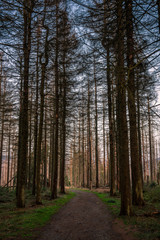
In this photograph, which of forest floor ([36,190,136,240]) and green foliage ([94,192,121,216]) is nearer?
forest floor ([36,190,136,240])

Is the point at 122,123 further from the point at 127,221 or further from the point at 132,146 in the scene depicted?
the point at 127,221

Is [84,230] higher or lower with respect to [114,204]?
higher

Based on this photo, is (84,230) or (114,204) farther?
(114,204)

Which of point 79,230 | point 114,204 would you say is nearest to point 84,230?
point 79,230

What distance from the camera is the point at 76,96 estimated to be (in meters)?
16.3

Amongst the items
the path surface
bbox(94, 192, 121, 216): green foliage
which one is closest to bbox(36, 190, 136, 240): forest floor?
the path surface

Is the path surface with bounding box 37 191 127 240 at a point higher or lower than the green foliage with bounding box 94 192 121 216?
higher

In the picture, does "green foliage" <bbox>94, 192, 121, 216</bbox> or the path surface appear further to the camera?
"green foliage" <bbox>94, 192, 121, 216</bbox>

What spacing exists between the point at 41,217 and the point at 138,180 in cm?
448

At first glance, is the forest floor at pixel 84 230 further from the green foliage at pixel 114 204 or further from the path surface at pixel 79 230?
the green foliage at pixel 114 204

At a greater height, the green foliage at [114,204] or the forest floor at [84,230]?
the forest floor at [84,230]

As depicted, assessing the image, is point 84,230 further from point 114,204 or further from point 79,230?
point 114,204

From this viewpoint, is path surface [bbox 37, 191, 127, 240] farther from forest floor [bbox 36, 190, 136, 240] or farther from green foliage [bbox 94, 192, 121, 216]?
green foliage [bbox 94, 192, 121, 216]

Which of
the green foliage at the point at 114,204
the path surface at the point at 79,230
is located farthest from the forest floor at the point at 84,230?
the green foliage at the point at 114,204
